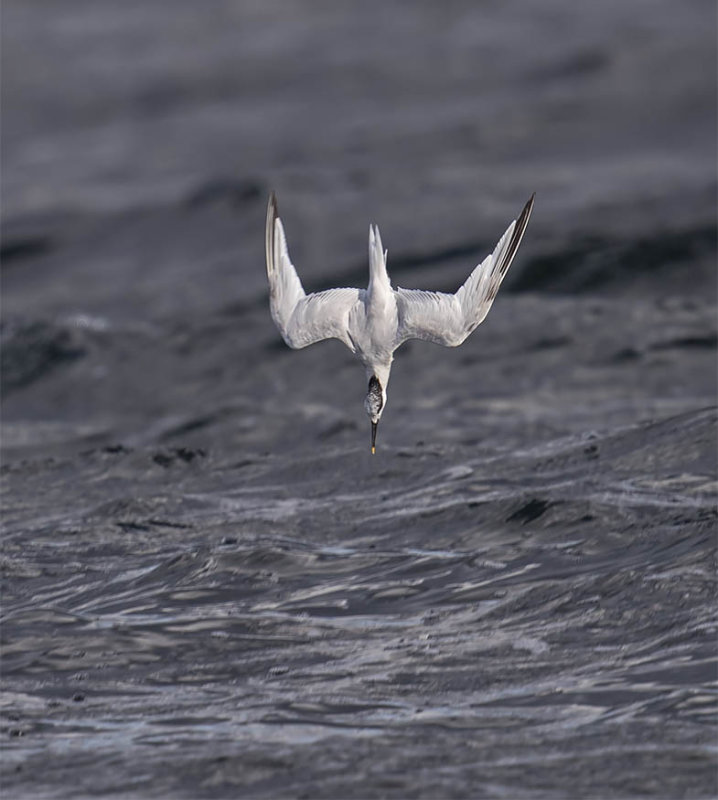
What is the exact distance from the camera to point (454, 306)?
1205 cm

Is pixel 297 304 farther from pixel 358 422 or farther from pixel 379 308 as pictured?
pixel 358 422

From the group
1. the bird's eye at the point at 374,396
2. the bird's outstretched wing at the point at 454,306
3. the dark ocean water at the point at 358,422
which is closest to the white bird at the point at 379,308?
the bird's outstretched wing at the point at 454,306

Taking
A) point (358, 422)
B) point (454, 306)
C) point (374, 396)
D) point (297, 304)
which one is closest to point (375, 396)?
point (374, 396)

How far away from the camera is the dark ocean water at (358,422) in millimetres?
11273

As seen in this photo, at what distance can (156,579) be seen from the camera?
47.3 ft

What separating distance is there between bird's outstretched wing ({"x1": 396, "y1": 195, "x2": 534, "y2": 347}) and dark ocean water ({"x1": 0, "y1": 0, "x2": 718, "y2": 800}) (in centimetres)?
268

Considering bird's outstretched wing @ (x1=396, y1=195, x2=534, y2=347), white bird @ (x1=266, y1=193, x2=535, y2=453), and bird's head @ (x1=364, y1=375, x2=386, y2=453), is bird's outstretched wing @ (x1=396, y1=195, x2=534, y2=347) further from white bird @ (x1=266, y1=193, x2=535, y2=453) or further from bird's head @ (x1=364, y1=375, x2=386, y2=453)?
bird's head @ (x1=364, y1=375, x2=386, y2=453)

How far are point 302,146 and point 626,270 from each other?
10737 mm

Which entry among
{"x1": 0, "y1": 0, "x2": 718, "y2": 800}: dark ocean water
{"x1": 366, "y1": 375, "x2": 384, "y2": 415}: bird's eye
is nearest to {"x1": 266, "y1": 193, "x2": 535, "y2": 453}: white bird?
{"x1": 366, "y1": 375, "x2": 384, "y2": 415}: bird's eye

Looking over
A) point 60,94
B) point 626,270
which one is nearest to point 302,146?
point 60,94

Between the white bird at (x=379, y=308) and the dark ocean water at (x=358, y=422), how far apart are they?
2.63m

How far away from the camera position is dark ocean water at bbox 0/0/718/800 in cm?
1127

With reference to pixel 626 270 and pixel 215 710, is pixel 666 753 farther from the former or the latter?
pixel 626 270

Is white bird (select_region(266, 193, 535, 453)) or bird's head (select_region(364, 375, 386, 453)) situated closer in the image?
white bird (select_region(266, 193, 535, 453))
